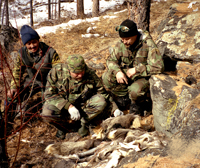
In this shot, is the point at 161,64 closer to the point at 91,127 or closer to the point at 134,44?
the point at 134,44

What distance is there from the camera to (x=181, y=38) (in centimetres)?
414

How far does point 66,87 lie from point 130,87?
116 centimetres

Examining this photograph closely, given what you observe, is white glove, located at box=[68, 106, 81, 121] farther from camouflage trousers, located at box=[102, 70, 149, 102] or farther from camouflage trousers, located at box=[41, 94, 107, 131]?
camouflage trousers, located at box=[102, 70, 149, 102]

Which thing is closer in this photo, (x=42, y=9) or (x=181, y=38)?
(x=181, y=38)

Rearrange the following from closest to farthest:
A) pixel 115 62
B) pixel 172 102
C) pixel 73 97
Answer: pixel 172 102 < pixel 73 97 < pixel 115 62

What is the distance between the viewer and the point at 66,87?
132 inches

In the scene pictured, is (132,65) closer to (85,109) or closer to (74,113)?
(85,109)

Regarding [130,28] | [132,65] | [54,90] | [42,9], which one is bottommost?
[54,90]

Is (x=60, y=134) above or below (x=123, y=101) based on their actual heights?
below

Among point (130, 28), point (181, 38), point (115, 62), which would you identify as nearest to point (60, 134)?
point (115, 62)

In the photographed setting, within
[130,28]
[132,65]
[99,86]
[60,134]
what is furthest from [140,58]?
[60,134]

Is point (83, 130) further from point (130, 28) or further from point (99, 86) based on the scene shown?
point (130, 28)

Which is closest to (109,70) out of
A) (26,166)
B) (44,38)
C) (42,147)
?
(42,147)

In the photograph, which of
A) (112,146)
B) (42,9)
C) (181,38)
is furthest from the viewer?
(42,9)
